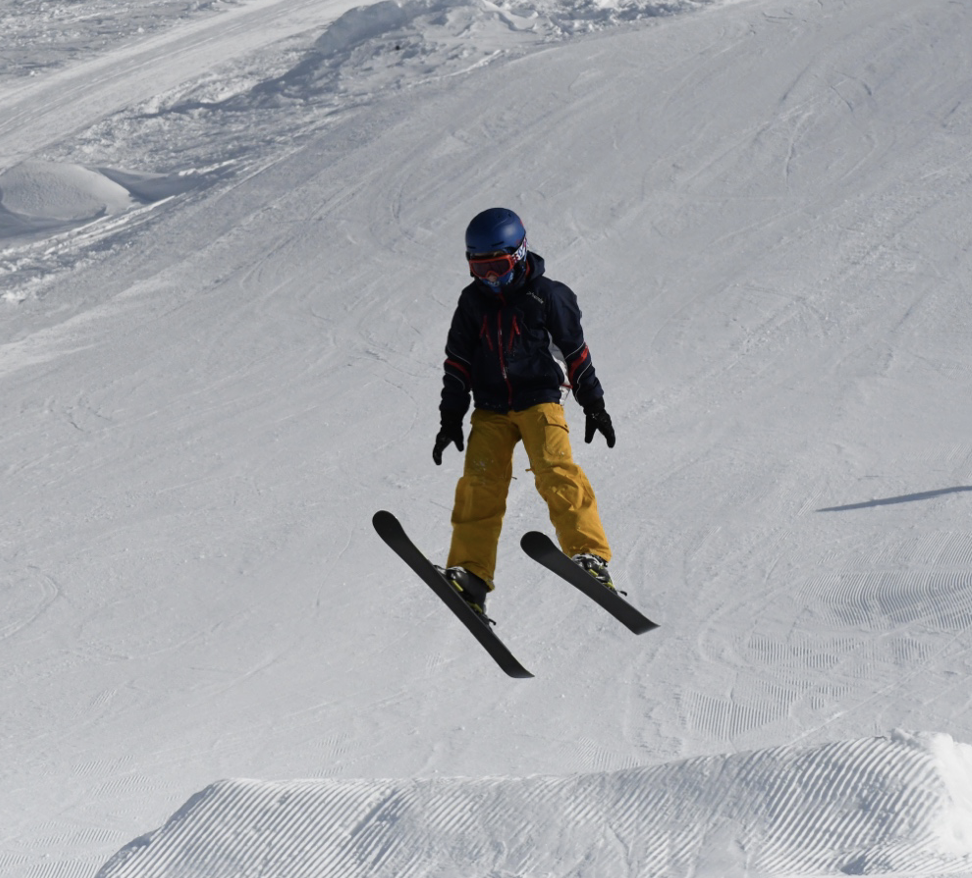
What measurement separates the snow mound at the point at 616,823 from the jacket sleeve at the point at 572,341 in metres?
1.55

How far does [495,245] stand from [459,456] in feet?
23.6

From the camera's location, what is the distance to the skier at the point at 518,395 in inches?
203

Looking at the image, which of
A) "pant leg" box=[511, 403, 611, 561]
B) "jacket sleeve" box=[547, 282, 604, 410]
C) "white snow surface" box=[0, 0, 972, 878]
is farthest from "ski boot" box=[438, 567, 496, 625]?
"jacket sleeve" box=[547, 282, 604, 410]

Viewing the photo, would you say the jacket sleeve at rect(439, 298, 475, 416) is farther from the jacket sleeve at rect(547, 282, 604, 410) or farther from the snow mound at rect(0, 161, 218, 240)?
Result: the snow mound at rect(0, 161, 218, 240)

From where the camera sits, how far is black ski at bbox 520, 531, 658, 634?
508 cm

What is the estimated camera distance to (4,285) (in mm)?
17141

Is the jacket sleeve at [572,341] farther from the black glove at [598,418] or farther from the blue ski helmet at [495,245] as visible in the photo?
the blue ski helmet at [495,245]

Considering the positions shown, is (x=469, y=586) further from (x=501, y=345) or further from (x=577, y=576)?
(x=501, y=345)

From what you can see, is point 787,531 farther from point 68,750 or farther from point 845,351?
point 68,750

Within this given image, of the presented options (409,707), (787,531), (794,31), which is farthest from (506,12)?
(409,707)

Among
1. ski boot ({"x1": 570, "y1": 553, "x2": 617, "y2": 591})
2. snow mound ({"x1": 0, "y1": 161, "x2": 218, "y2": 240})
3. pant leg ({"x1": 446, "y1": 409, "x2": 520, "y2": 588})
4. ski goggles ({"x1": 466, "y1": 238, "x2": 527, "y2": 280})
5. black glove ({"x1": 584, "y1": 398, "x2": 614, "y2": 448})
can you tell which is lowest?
snow mound ({"x1": 0, "y1": 161, "x2": 218, "y2": 240})

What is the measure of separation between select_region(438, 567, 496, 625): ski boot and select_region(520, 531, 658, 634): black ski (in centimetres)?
48

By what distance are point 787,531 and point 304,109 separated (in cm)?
1378

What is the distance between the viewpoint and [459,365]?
532 centimetres
